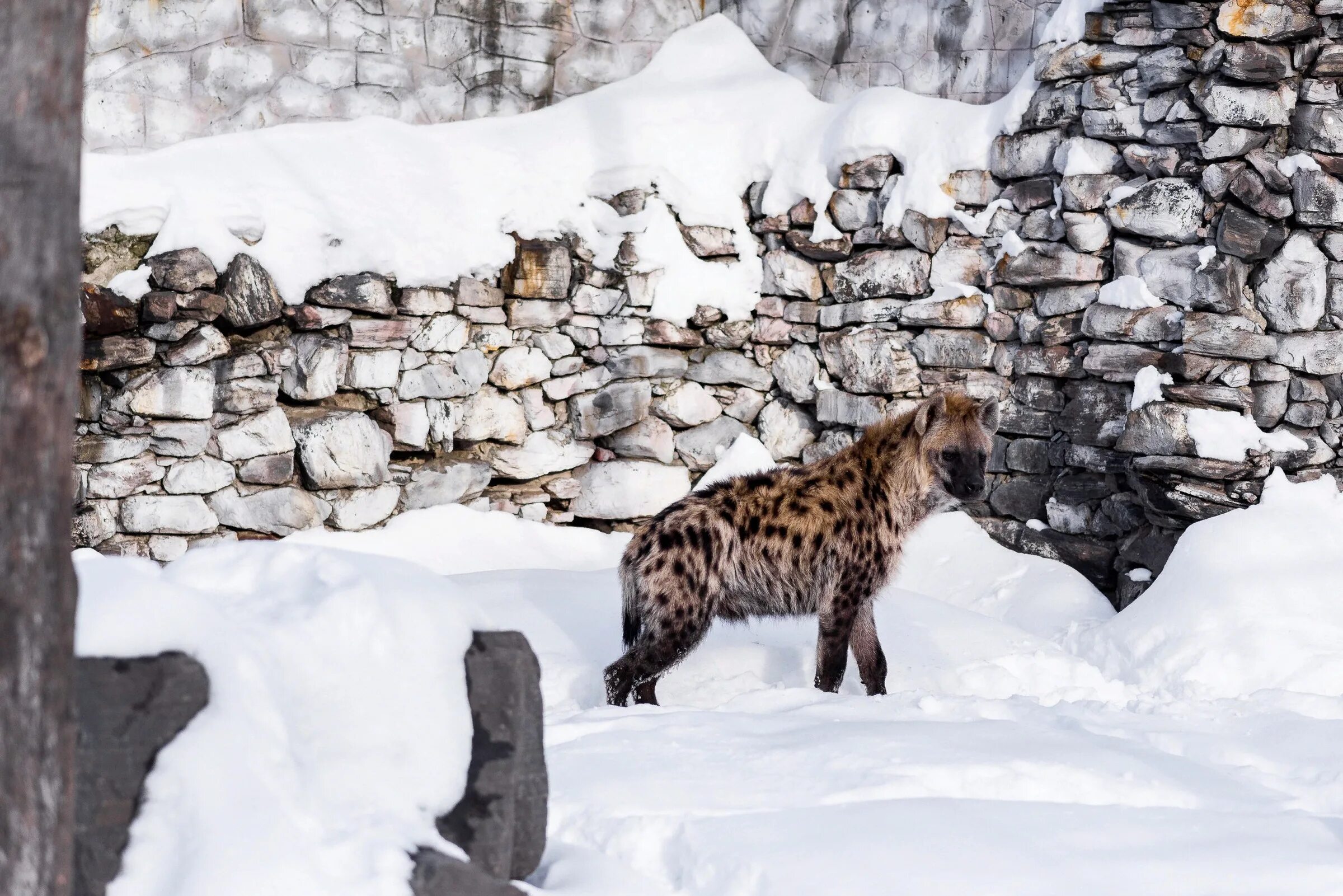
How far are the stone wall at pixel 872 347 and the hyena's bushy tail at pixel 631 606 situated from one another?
2737 mm

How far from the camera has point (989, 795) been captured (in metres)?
3.49

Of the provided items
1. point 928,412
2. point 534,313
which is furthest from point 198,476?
point 928,412

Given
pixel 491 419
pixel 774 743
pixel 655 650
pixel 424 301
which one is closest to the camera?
pixel 774 743

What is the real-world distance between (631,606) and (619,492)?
3.05 metres

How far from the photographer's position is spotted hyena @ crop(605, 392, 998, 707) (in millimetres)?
5289

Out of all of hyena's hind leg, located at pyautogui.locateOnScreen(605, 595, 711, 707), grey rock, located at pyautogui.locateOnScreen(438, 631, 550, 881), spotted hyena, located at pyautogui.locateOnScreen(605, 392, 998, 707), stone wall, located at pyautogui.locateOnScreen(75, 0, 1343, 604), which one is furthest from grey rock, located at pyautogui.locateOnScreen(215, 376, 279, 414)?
grey rock, located at pyautogui.locateOnScreen(438, 631, 550, 881)

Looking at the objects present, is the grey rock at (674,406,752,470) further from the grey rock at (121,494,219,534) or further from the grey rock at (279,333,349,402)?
the grey rock at (121,494,219,534)

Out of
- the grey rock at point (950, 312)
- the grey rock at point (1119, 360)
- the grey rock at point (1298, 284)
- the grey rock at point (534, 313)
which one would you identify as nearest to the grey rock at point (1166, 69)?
the grey rock at point (1298, 284)

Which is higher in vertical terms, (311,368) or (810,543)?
(311,368)

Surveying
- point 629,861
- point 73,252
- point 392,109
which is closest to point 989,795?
point 629,861

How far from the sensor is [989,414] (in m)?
6.01

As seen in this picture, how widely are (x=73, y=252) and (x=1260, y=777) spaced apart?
3.66m

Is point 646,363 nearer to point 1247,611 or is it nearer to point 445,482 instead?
point 445,482

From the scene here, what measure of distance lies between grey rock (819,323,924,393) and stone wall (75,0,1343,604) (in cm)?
2
